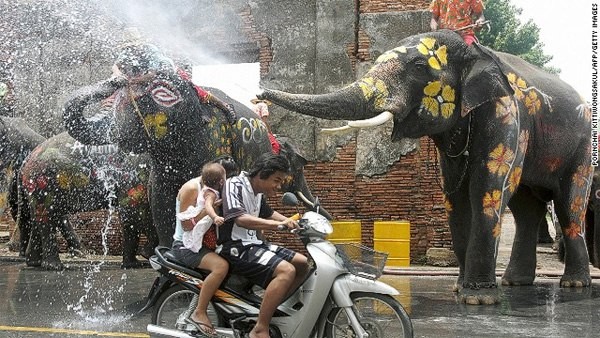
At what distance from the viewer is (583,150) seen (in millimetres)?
9336

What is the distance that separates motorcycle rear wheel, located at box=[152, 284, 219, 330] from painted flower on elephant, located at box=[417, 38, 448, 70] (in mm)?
3378

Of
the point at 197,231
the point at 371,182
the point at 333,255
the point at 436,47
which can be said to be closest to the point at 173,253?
the point at 197,231

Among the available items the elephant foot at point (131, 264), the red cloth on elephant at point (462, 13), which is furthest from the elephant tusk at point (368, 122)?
the elephant foot at point (131, 264)

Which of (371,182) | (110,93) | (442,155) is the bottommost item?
(371,182)

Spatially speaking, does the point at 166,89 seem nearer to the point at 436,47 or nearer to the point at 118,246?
the point at 436,47

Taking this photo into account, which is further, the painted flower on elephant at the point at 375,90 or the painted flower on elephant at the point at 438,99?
the painted flower on elephant at the point at 438,99

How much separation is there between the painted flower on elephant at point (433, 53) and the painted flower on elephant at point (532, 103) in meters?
1.21

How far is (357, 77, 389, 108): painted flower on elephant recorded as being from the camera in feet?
24.3

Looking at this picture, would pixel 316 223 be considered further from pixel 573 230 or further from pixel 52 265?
pixel 52 265

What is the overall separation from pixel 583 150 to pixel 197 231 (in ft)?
18.1

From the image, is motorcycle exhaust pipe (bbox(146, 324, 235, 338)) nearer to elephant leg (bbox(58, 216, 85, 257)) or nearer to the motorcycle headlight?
the motorcycle headlight

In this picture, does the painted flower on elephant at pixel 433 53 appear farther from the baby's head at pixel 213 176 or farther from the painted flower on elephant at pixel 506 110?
the baby's head at pixel 213 176

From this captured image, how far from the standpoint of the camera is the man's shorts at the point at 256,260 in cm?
517

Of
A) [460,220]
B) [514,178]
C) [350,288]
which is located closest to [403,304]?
[460,220]
